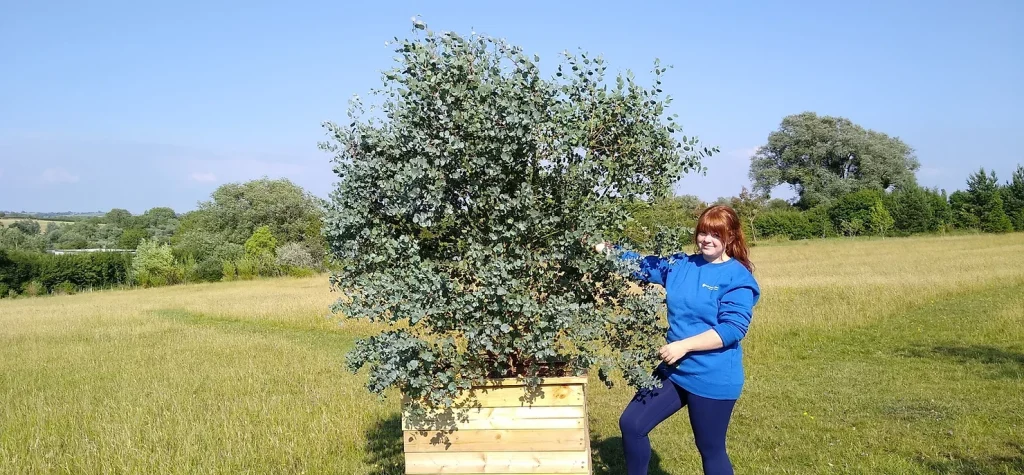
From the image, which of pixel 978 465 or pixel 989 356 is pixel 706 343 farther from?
pixel 989 356

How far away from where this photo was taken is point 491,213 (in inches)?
180

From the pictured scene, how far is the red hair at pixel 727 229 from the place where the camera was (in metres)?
4.61

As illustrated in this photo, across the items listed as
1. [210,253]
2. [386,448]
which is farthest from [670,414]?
[210,253]

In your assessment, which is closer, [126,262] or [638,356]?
[638,356]

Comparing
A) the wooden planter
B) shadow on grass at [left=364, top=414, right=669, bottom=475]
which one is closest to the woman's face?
the wooden planter

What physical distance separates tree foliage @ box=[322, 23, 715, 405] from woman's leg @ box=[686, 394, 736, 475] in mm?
365

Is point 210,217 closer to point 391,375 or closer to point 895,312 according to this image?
point 895,312

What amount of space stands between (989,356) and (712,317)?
373 inches

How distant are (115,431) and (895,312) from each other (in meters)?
15.6

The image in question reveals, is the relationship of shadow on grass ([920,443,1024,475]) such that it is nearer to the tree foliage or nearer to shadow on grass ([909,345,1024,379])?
the tree foliage

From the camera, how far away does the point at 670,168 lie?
4.87 metres

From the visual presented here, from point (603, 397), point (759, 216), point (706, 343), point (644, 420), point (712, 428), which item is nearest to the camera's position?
point (706, 343)

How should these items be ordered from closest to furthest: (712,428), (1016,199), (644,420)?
(712,428)
(644,420)
(1016,199)

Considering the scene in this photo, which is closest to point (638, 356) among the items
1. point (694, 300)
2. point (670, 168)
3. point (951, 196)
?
point (694, 300)
